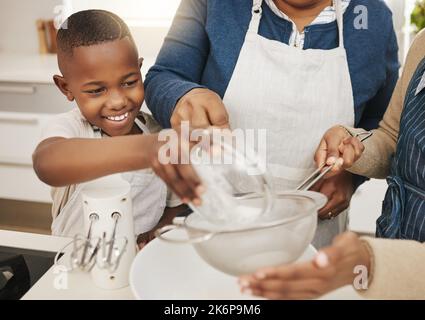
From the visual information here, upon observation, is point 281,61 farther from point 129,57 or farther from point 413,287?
point 413,287

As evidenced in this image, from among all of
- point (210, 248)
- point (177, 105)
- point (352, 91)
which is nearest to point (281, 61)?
point (352, 91)

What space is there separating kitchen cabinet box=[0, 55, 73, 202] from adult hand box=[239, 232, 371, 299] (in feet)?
4.94

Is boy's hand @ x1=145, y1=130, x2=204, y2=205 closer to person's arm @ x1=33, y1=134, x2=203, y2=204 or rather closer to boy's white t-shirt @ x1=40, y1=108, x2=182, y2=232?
person's arm @ x1=33, y1=134, x2=203, y2=204

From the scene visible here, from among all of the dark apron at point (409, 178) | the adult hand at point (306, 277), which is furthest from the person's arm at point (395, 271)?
the dark apron at point (409, 178)

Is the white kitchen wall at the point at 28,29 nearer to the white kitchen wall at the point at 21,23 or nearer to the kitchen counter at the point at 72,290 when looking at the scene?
the white kitchen wall at the point at 21,23

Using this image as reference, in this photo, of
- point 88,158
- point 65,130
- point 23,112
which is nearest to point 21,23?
point 23,112

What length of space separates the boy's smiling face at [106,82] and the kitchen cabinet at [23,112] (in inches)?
42.0

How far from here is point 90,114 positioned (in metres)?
0.80

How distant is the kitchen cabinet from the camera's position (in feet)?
6.05

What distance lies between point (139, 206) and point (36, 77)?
111 cm

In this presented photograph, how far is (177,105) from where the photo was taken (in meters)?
0.75

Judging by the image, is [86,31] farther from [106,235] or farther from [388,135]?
[388,135]

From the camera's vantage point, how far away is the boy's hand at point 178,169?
1.61ft

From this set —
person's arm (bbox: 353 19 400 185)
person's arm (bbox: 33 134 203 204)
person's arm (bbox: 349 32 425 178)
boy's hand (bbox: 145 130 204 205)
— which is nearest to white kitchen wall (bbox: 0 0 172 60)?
person's arm (bbox: 353 19 400 185)
